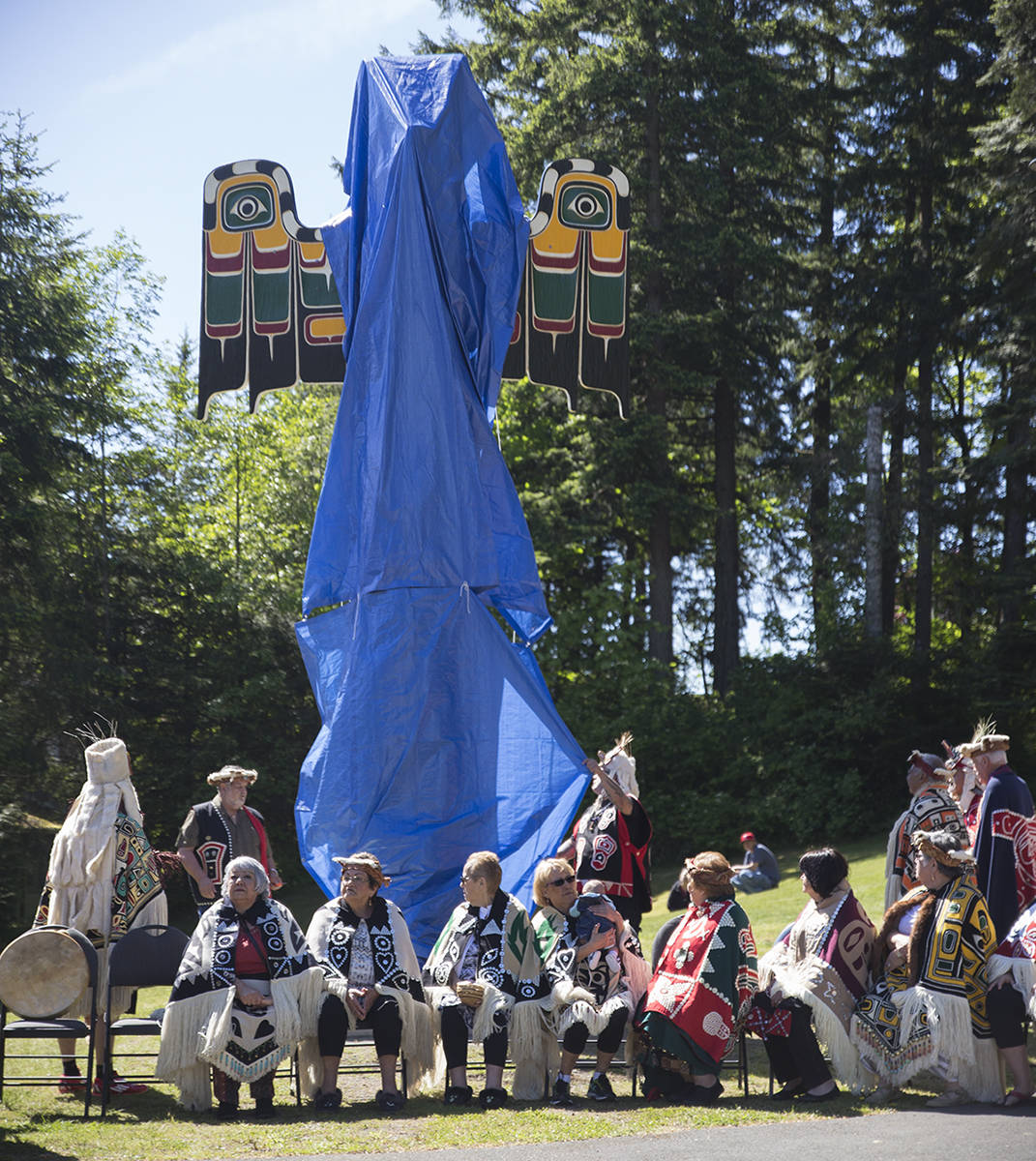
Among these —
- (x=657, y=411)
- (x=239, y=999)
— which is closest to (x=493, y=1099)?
(x=239, y=999)

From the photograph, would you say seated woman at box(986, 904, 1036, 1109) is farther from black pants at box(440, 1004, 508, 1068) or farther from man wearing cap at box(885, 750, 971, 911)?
black pants at box(440, 1004, 508, 1068)

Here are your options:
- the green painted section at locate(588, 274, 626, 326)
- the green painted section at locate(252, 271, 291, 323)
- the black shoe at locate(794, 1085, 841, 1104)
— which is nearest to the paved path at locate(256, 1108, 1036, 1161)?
the black shoe at locate(794, 1085, 841, 1104)

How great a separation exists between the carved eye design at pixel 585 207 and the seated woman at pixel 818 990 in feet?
18.4

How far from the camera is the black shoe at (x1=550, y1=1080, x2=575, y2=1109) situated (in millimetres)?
5715

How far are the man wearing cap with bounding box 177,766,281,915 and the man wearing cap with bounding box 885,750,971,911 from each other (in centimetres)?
331

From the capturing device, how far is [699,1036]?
5.71 metres

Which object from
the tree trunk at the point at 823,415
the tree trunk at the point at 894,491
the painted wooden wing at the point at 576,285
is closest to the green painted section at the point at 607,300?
the painted wooden wing at the point at 576,285

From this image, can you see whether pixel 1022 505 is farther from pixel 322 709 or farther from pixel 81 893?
pixel 81 893

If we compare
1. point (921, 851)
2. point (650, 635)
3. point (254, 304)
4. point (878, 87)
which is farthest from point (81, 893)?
point (878, 87)

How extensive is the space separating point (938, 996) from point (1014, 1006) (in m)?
0.30

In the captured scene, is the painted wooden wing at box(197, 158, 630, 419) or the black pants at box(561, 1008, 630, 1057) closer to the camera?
the black pants at box(561, 1008, 630, 1057)

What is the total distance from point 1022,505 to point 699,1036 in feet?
48.8

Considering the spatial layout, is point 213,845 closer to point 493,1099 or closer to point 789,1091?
point 493,1099

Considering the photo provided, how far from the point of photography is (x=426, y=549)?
883cm
